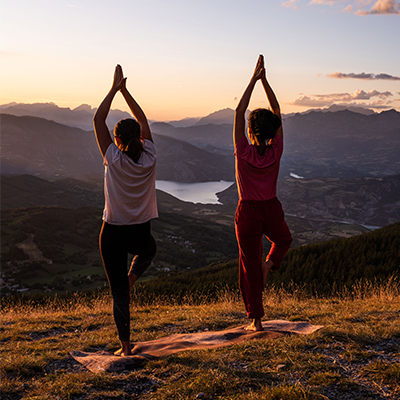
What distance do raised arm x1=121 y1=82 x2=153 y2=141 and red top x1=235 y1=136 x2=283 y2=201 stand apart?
1.09 meters

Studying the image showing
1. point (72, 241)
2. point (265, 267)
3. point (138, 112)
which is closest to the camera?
point (138, 112)

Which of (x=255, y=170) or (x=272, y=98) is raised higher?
(x=272, y=98)

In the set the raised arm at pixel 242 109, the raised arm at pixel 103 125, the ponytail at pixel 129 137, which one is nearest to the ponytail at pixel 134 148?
the ponytail at pixel 129 137

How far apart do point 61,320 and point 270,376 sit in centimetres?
470

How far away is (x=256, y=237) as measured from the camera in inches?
163

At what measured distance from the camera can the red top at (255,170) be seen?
4.05 metres

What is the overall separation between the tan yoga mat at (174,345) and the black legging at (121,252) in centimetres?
32

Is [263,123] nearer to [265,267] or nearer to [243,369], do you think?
[265,267]

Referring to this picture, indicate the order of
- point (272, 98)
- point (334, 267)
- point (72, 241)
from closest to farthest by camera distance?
point (272, 98)
point (334, 267)
point (72, 241)

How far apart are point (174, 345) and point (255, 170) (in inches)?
88.8

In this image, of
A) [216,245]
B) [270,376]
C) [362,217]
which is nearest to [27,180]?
[216,245]

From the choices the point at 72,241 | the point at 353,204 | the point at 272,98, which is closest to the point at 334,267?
the point at 272,98

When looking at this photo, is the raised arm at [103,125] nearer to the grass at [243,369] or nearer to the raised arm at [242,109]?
the raised arm at [242,109]

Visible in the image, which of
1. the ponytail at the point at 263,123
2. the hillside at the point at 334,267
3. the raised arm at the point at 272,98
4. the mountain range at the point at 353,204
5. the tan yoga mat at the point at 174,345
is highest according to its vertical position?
the raised arm at the point at 272,98
